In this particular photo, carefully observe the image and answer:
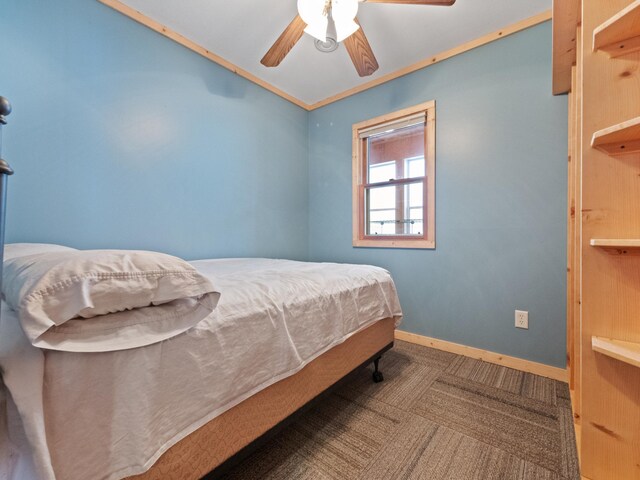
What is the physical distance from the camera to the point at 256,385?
3.05ft

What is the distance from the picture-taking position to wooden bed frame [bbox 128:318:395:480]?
2.46ft

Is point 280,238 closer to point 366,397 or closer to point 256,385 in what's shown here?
point 366,397

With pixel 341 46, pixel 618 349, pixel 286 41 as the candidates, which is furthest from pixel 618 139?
pixel 341 46

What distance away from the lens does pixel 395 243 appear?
2609 mm

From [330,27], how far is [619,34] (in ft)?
4.40

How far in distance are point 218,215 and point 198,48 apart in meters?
1.42

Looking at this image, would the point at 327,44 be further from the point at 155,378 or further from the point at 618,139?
the point at 155,378

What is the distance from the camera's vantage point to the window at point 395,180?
7.92 ft

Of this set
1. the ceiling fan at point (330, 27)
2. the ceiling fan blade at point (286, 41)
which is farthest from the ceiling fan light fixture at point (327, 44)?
the ceiling fan blade at point (286, 41)

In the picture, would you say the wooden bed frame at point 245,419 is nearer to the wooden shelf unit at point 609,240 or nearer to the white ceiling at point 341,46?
the wooden shelf unit at point 609,240

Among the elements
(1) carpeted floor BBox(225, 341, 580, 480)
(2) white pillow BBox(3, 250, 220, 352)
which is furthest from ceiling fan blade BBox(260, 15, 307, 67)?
(1) carpeted floor BBox(225, 341, 580, 480)

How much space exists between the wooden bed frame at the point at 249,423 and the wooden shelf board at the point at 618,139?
1.27 metres

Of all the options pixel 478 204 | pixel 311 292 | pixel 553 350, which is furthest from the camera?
pixel 478 204

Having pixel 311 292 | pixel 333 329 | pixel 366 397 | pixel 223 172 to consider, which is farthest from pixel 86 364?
pixel 223 172
